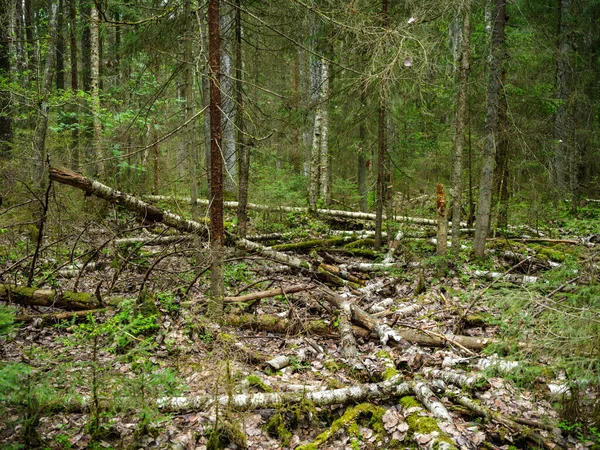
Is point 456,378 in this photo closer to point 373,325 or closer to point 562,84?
point 373,325

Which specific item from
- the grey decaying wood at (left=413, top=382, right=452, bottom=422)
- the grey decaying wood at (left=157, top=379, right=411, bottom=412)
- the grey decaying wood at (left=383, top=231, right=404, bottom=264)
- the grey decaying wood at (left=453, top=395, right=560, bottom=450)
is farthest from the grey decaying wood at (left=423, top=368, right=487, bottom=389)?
the grey decaying wood at (left=383, top=231, right=404, bottom=264)

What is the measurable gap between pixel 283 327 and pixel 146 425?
3.11 metres

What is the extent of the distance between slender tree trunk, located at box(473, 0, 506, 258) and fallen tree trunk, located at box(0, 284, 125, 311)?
8.37 meters

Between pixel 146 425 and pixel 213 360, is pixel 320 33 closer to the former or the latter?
pixel 213 360

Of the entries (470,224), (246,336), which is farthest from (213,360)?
(470,224)

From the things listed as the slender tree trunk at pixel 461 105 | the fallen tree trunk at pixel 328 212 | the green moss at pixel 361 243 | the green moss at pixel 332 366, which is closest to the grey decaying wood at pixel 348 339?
the green moss at pixel 332 366

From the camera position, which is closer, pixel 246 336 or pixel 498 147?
Result: pixel 246 336

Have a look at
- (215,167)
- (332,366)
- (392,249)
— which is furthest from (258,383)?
(392,249)

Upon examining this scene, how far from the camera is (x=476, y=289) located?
26.2 feet

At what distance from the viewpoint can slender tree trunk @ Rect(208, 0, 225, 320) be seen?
5410 millimetres

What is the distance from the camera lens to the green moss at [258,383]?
4.44 m

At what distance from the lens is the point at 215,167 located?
18.4 feet

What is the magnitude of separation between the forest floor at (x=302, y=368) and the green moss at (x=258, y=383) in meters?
0.02

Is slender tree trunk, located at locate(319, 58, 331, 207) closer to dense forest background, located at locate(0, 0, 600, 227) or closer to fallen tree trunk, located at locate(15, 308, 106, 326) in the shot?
dense forest background, located at locate(0, 0, 600, 227)
